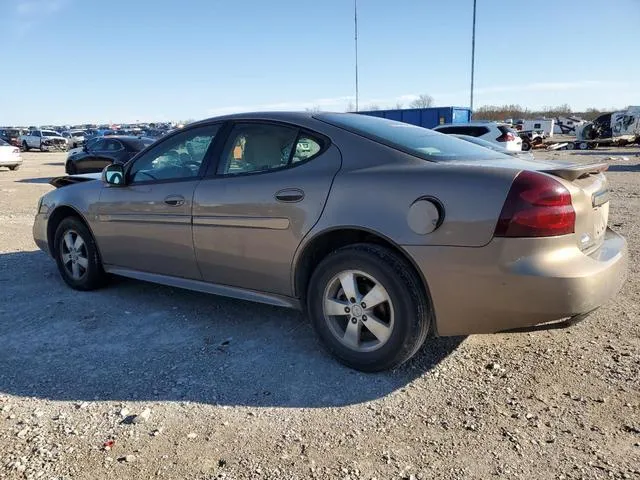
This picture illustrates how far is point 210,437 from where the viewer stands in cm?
278

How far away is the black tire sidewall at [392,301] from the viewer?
10.3ft

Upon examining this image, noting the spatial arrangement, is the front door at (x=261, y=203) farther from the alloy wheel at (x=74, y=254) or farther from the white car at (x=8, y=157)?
the white car at (x=8, y=157)

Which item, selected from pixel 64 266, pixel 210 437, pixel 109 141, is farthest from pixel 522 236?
pixel 109 141

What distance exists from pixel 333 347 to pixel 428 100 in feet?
259

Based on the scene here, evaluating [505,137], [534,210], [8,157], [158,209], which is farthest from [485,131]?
[8,157]

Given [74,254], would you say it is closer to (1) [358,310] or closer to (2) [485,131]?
(1) [358,310]

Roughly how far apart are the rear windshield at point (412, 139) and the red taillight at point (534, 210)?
0.59 m

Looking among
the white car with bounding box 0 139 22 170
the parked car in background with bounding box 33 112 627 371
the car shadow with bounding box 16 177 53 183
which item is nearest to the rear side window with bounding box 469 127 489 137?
the car shadow with bounding box 16 177 53 183

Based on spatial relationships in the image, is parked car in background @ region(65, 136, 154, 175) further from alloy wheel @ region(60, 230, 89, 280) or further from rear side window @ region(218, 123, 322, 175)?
rear side window @ region(218, 123, 322, 175)

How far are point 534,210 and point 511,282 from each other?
388mm

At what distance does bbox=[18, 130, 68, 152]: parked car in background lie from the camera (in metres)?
42.9

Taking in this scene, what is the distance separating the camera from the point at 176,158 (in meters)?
4.41

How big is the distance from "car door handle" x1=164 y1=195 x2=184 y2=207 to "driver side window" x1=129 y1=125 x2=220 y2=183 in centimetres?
18

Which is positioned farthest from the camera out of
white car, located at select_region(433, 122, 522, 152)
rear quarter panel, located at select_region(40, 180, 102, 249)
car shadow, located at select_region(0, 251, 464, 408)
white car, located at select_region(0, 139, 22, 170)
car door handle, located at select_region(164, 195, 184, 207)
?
white car, located at select_region(0, 139, 22, 170)
